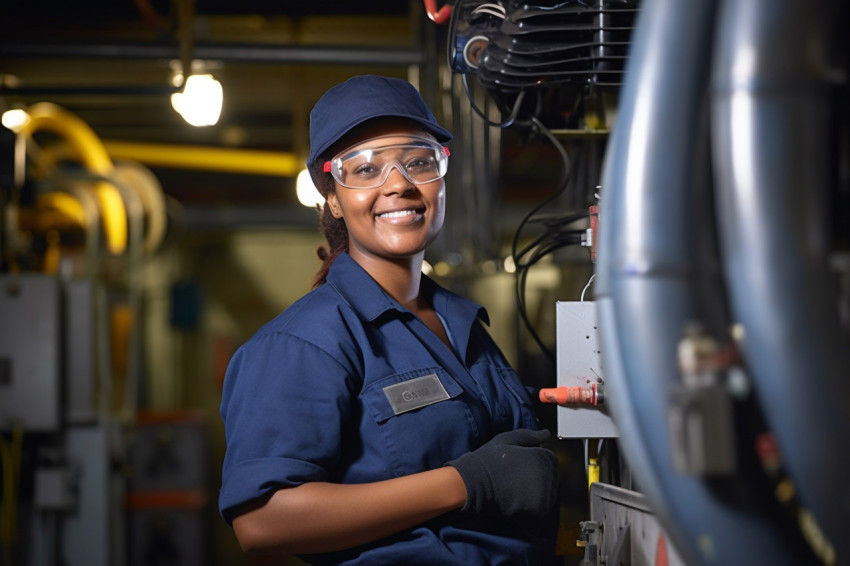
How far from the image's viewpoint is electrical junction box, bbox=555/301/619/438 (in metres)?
1.38

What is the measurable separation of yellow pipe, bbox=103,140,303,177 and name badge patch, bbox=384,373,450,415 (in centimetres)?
381

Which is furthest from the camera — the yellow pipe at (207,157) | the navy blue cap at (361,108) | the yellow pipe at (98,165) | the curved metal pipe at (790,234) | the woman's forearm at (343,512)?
the yellow pipe at (207,157)

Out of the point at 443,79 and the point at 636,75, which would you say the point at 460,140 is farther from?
the point at 636,75

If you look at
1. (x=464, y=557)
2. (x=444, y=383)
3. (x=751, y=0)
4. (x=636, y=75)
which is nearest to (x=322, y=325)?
(x=444, y=383)

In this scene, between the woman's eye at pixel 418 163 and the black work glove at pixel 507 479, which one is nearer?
the black work glove at pixel 507 479

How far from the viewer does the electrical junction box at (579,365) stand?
138cm

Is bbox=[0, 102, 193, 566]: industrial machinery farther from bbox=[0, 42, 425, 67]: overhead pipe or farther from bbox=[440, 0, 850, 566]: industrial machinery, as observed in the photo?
bbox=[440, 0, 850, 566]: industrial machinery

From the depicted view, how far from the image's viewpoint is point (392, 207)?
138 cm

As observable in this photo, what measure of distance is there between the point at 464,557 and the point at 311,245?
16.0 feet

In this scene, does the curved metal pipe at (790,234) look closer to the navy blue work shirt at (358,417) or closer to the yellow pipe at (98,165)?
the navy blue work shirt at (358,417)

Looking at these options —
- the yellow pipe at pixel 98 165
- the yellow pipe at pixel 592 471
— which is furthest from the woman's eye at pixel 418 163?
the yellow pipe at pixel 98 165

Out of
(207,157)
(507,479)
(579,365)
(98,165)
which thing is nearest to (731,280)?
(507,479)

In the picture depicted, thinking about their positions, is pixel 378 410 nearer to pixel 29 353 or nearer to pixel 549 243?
pixel 549 243

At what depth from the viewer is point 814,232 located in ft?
2.27
